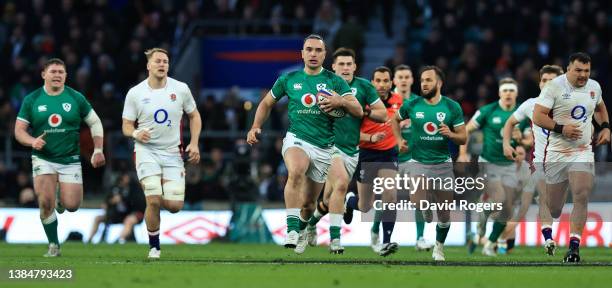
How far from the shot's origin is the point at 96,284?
1498cm

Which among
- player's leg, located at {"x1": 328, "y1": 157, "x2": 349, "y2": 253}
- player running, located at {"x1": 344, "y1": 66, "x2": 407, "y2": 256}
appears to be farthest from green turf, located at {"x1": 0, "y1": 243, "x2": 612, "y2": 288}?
player running, located at {"x1": 344, "y1": 66, "x2": 407, "y2": 256}

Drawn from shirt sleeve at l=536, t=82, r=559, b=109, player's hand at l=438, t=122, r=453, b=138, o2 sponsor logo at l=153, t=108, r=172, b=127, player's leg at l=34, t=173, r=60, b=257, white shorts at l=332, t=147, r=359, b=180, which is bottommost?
player's leg at l=34, t=173, r=60, b=257

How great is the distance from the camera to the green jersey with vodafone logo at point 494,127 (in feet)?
79.2

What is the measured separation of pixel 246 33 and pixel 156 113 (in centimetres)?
1783

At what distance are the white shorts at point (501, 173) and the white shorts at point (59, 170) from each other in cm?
724

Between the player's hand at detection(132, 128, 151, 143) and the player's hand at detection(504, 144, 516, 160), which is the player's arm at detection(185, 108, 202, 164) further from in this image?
the player's hand at detection(504, 144, 516, 160)

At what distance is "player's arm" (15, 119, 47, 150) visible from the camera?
798 inches

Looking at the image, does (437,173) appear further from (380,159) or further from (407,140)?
(407,140)

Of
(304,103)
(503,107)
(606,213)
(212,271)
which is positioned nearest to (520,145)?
(503,107)

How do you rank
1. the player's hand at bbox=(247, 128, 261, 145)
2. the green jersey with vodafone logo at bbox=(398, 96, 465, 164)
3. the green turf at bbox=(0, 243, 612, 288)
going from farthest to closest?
the green jersey with vodafone logo at bbox=(398, 96, 465, 164), the player's hand at bbox=(247, 128, 261, 145), the green turf at bbox=(0, 243, 612, 288)

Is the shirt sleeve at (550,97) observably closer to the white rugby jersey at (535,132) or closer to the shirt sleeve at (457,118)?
the shirt sleeve at (457,118)

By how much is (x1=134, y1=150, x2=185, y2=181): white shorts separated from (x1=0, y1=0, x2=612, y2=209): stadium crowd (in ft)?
33.7

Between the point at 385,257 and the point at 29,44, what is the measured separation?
18.1 metres

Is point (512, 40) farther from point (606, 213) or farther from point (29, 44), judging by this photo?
point (29, 44)
